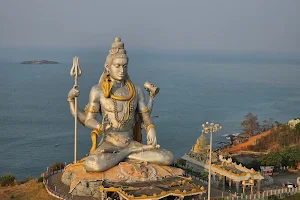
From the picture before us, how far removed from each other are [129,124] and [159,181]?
2.26 metres

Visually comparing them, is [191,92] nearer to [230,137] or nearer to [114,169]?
[230,137]

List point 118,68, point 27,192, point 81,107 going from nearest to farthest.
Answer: point 118,68 → point 27,192 → point 81,107

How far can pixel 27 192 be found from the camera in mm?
15008

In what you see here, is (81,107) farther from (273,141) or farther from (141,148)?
(141,148)

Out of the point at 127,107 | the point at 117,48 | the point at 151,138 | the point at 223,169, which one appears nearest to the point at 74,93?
the point at 127,107

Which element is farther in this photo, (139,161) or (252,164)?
(252,164)

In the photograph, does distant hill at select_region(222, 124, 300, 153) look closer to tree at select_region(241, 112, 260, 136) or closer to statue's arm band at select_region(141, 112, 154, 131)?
tree at select_region(241, 112, 260, 136)

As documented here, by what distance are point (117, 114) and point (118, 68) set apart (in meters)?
1.55

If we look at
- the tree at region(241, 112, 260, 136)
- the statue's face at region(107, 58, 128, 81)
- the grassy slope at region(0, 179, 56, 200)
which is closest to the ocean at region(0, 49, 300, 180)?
the tree at region(241, 112, 260, 136)

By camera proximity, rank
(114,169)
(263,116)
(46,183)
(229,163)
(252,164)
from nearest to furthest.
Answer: (114,169) → (46,183) → (229,163) → (252,164) → (263,116)

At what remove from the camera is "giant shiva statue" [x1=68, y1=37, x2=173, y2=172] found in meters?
14.5

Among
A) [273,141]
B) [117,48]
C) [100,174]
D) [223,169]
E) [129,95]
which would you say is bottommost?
[273,141]

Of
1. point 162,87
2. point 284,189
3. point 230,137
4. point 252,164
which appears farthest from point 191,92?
point 284,189

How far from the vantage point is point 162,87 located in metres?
68.6
